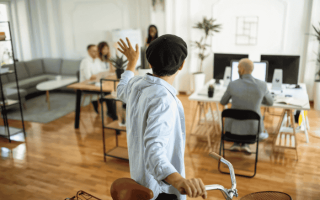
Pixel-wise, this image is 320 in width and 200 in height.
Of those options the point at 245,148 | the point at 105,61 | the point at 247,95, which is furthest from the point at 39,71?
the point at 247,95

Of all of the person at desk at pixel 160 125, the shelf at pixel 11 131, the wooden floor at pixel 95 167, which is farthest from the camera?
the shelf at pixel 11 131

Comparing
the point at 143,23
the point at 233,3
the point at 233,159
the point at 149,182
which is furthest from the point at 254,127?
the point at 143,23

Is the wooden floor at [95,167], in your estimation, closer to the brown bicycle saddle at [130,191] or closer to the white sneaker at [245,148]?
the white sneaker at [245,148]

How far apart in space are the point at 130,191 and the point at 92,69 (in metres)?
4.44

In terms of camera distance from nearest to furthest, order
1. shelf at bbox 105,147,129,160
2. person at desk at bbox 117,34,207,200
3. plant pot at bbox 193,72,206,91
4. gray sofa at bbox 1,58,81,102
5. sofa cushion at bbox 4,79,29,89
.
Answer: person at desk at bbox 117,34,207,200 < shelf at bbox 105,147,129,160 < sofa cushion at bbox 4,79,29,89 < plant pot at bbox 193,72,206,91 < gray sofa at bbox 1,58,81,102

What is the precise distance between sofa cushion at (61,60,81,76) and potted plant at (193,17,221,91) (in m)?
3.06

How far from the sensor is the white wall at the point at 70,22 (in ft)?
23.0

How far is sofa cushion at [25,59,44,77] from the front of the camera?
23.5 feet

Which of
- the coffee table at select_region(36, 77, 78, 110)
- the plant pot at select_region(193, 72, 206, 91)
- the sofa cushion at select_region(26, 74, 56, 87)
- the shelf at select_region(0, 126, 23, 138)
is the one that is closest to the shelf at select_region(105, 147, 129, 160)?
the shelf at select_region(0, 126, 23, 138)

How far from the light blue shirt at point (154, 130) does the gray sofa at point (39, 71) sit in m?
5.82

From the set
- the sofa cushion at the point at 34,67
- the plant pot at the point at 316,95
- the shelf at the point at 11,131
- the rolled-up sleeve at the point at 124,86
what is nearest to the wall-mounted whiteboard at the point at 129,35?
the sofa cushion at the point at 34,67

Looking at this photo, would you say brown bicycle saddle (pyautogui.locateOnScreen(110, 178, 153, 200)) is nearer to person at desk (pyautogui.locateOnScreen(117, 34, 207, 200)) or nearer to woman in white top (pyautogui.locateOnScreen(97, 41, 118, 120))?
person at desk (pyautogui.locateOnScreen(117, 34, 207, 200))

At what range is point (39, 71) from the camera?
7.46 m

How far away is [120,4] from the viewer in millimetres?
7004
